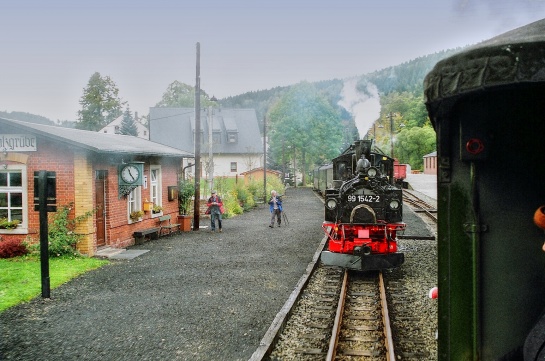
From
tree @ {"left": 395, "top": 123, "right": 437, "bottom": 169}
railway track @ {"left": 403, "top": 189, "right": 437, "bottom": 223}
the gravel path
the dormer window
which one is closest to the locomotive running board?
the gravel path

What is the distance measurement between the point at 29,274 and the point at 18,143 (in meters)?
4.03

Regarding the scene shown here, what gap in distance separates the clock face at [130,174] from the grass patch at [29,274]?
2.74 meters

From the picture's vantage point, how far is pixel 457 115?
2.52 metres

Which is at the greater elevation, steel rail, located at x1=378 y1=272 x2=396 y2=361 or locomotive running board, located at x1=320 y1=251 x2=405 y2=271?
locomotive running board, located at x1=320 y1=251 x2=405 y2=271

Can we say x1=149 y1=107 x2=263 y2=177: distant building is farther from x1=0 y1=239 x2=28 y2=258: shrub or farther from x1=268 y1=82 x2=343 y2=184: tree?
x1=0 y1=239 x2=28 y2=258: shrub

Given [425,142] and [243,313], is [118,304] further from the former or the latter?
[425,142]

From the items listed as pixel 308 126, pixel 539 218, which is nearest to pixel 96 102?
pixel 308 126

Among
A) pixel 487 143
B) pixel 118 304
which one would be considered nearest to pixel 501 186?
pixel 487 143

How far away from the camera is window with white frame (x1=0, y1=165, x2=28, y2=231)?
12281mm

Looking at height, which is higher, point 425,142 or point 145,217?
point 425,142

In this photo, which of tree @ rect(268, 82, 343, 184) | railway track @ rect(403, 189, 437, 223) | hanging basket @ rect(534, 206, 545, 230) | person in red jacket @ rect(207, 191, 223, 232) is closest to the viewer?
hanging basket @ rect(534, 206, 545, 230)

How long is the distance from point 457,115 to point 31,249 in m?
12.2

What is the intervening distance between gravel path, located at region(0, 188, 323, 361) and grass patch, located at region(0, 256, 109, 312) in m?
0.32

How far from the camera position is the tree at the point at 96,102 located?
58844 millimetres
